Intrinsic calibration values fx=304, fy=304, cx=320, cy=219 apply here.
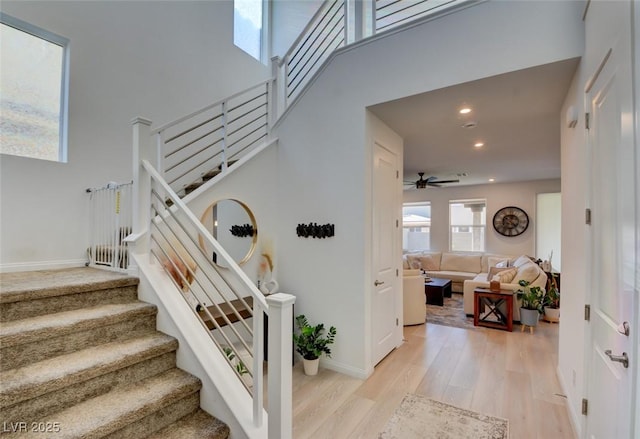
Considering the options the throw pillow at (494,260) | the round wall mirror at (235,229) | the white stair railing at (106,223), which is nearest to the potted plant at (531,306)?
the throw pillow at (494,260)

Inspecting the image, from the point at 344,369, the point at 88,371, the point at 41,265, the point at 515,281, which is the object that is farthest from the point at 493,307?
the point at 41,265

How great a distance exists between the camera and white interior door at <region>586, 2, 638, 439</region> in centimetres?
122

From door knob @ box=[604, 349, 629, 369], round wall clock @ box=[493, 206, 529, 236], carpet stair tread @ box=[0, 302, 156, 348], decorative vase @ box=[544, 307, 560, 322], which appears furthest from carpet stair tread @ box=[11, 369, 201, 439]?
round wall clock @ box=[493, 206, 529, 236]

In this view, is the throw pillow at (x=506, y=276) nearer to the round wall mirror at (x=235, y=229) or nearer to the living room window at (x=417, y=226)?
the living room window at (x=417, y=226)

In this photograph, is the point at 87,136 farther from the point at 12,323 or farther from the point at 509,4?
the point at 509,4

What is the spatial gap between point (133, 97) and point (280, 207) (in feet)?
7.33

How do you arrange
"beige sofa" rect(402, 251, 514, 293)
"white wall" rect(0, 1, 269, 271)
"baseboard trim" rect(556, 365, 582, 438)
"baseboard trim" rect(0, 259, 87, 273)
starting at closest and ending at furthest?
"baseboard trim" rect(556, 365, 582, 438)
"baseboard trim" rect(0, 259, 87, 273)
"white wall" rect(0, 1, 269, 271)
"beige sofa" rect(402, 251, 514, 293)

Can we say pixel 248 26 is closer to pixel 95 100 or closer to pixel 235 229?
pixel 95 100

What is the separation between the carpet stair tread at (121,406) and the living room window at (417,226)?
24.5ft

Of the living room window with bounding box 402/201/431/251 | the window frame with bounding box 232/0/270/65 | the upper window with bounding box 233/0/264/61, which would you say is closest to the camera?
the upper window with bounding box 233/0/264/61

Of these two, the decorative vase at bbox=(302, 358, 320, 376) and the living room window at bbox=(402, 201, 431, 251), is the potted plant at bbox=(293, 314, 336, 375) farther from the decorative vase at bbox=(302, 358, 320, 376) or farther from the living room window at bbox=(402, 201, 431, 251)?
the living room window at bbox=(402, 201, 431, 251)

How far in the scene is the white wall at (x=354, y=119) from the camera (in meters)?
2.29

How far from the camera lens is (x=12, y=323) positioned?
68.4 inches

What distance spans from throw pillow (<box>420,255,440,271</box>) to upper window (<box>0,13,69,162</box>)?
284 inches
